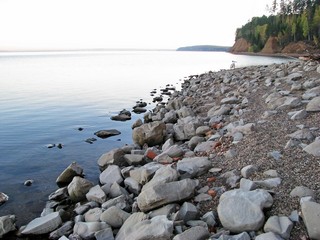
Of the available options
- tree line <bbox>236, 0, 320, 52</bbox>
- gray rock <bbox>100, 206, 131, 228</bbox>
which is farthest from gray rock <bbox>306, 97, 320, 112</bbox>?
tree line <bbox>236, 0, 320, 52</bbox>

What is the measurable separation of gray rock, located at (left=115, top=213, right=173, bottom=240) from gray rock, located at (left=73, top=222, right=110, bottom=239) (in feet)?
1.49

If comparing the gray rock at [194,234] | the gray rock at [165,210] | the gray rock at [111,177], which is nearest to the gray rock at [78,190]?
the gray rock at [111,177]

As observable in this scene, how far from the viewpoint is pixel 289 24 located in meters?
88.1

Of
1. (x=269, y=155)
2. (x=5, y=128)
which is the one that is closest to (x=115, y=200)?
(x=269, y=155)

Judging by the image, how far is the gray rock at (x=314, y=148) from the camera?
587cm

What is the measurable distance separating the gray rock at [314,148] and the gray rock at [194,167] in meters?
1.89

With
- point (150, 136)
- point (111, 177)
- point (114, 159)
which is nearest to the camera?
point (111, 177)

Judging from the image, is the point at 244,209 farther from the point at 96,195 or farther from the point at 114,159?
the point at 114,159

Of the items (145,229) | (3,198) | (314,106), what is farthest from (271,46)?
(145,229)

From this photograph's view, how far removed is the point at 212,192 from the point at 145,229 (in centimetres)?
149

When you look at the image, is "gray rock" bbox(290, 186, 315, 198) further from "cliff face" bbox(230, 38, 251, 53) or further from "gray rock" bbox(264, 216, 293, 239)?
"cliff face" bbox(230, 38, 251, 53)

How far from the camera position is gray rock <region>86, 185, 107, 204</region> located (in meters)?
6.88

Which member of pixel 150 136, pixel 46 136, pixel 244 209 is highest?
pixel 244 209

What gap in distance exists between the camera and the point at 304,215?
4.27 m
